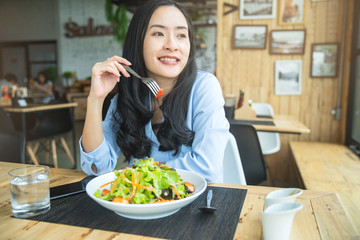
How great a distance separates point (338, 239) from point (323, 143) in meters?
2.95

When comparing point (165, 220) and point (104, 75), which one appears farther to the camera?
point (104, 75)

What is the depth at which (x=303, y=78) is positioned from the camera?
11.3 feet

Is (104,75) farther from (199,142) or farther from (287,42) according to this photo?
(287,42)

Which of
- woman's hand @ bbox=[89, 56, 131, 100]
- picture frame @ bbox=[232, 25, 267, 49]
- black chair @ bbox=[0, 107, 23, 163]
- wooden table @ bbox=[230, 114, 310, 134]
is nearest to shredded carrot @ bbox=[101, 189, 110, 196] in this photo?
woman's hand @ bbox=[89, 56, 131, 100]

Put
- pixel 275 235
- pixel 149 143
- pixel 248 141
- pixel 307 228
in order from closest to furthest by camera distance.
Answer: pixel 275 235
pixel 307 228
pixel 149 143
pixel 248 141

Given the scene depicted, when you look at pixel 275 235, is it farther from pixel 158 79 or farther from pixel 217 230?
pixel 158 79

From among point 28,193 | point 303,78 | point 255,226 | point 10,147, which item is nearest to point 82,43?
point 303,78

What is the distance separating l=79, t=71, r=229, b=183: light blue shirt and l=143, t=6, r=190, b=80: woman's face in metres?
0.16

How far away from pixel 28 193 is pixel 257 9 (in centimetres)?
328

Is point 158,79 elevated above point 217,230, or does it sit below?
above

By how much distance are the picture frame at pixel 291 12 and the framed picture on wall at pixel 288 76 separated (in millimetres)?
433

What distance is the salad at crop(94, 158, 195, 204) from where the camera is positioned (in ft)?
2.49

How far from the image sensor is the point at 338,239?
682 mm

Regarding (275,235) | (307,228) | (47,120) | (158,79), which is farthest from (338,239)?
(47,120)
